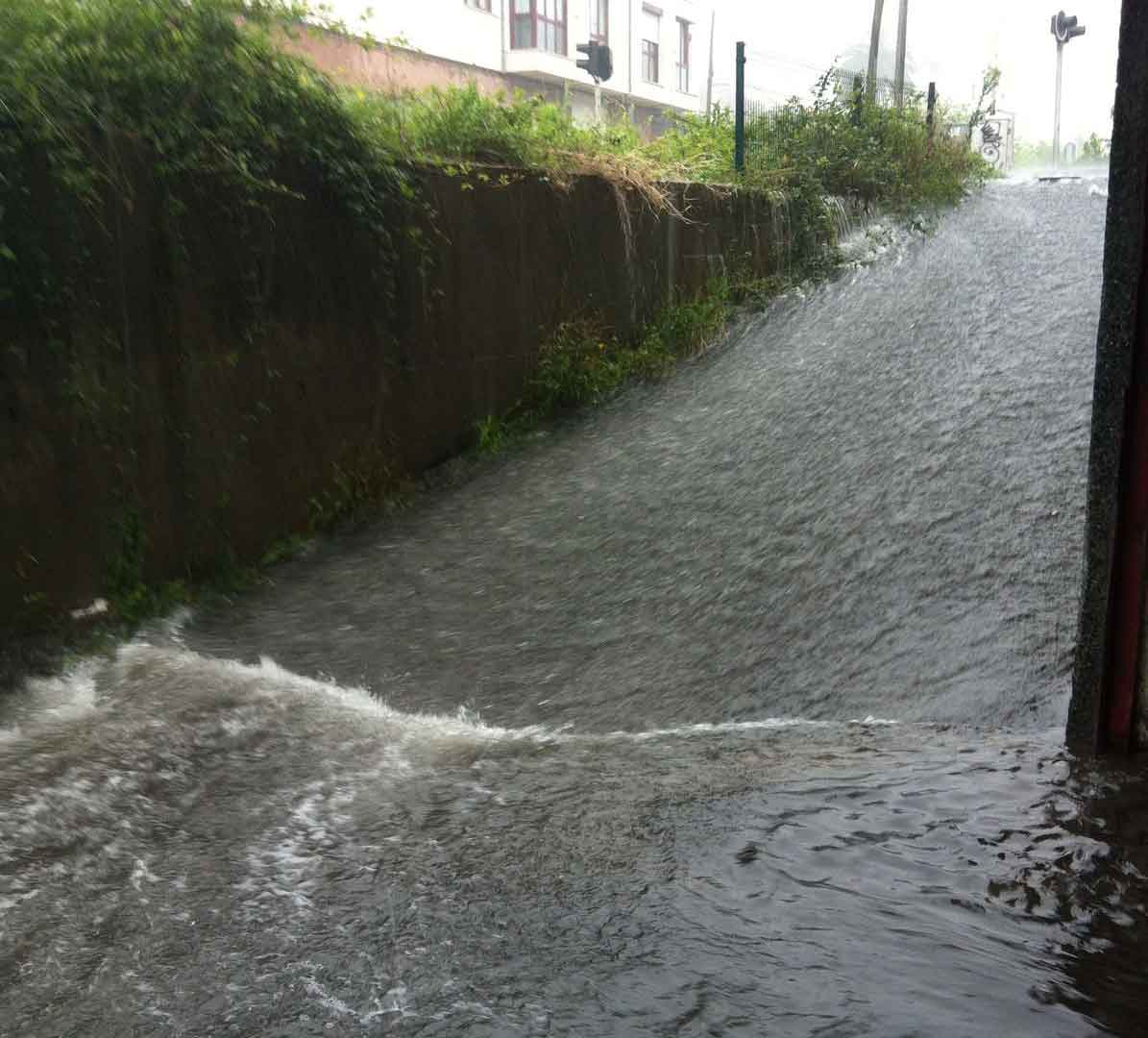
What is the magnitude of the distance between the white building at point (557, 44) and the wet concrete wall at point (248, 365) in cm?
1470

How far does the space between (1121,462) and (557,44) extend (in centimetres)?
3005

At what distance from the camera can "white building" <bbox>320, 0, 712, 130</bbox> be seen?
85.1 feet

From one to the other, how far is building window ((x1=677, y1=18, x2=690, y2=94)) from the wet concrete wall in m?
31.4

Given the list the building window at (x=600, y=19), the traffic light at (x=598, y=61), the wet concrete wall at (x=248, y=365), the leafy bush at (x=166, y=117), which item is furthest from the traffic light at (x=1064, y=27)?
the leafy bush at (x=166, y=117)

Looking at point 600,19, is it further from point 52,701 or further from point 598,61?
point 52,701

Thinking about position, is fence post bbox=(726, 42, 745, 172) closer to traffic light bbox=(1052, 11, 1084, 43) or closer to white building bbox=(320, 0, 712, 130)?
white building bbox=(320, 0, 712, 130)

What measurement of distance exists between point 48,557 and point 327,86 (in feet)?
11.2

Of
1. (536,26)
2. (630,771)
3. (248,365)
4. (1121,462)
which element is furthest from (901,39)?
(630,771)

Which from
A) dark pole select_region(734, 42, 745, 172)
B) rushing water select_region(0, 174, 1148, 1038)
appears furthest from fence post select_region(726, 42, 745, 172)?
rushing water select_region(0, 174, 1148, 1038)

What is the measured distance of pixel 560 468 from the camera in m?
8.03

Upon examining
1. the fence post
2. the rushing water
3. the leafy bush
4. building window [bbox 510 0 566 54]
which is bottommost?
the rushing water

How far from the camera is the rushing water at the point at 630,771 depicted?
108 inches

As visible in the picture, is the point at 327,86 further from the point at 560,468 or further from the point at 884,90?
the point at 884,90

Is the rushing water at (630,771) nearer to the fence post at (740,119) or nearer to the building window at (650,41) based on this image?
the fence post at (740,119)
